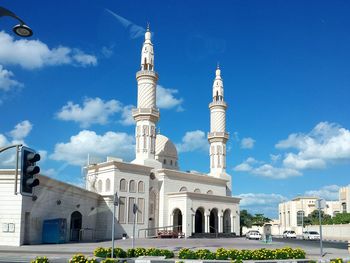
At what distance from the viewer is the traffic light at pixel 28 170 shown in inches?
362

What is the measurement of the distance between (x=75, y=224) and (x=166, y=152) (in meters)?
25.0

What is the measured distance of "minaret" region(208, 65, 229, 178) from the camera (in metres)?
65.7

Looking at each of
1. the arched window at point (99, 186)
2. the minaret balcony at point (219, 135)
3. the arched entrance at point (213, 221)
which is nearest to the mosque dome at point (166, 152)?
the minaret balcony at point (219, 135)

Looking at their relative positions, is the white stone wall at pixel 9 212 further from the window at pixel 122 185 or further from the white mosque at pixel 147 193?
the window at pixel 122 185

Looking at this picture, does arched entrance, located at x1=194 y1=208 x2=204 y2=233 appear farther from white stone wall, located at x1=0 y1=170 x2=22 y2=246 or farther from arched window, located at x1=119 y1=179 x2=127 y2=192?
white stone wall, located at x1=0 y1=170 x2=22 y2=246

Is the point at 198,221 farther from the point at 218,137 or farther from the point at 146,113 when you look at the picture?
the point at 146,113

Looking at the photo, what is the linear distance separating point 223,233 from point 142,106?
821 inches

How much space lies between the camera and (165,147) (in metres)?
66.0

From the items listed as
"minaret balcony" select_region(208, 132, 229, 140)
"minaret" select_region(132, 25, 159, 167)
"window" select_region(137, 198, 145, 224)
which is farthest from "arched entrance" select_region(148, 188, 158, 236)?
"minaret balcony" select_region(208, 132, 229, 140)

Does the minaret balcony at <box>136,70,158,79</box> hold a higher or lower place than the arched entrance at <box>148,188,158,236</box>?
higher

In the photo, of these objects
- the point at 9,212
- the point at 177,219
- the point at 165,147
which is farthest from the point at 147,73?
the point at 9,212

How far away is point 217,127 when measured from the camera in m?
66.4

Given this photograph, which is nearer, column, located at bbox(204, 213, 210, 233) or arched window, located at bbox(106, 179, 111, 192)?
arched window, located at bbox(106, 179, 111, 192)

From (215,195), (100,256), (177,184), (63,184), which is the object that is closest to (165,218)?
(177,184)
